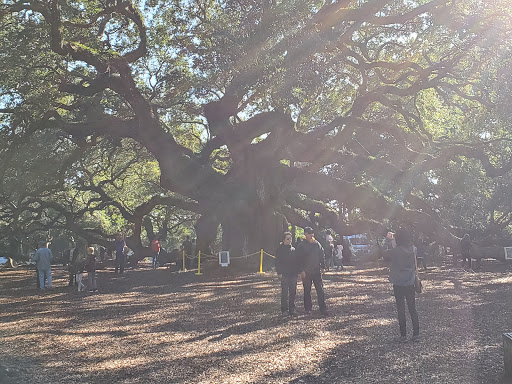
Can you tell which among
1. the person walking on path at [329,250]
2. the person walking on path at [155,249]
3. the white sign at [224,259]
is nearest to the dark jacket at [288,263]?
the white sign at [224,259]

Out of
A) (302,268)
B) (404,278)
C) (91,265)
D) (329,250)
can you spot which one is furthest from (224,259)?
(404,278)

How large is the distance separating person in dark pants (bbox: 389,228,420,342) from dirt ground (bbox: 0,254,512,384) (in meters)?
0.26

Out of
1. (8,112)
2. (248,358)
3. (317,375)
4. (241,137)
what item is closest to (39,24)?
(8,112)

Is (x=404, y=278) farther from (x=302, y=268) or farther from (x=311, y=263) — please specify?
(x=302, y=268)

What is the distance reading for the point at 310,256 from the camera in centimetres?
993

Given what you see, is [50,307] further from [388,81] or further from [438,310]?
[388,81]

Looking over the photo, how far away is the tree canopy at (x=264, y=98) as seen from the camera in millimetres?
→ 13133

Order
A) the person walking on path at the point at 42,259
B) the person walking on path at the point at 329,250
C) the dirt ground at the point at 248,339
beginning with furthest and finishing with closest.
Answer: the person walking on path at the point at 329,250 < the person walking on path at the point at 42,259 < the dirt ground at the point at 248,339

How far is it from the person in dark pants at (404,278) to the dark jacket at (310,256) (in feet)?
7.77

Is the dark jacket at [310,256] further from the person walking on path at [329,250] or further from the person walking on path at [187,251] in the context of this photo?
the person walking on path at [187,251]

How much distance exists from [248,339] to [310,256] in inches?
102

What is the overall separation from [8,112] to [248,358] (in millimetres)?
14950

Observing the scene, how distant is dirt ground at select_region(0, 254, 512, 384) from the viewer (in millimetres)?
5973

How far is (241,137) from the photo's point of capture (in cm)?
1934
